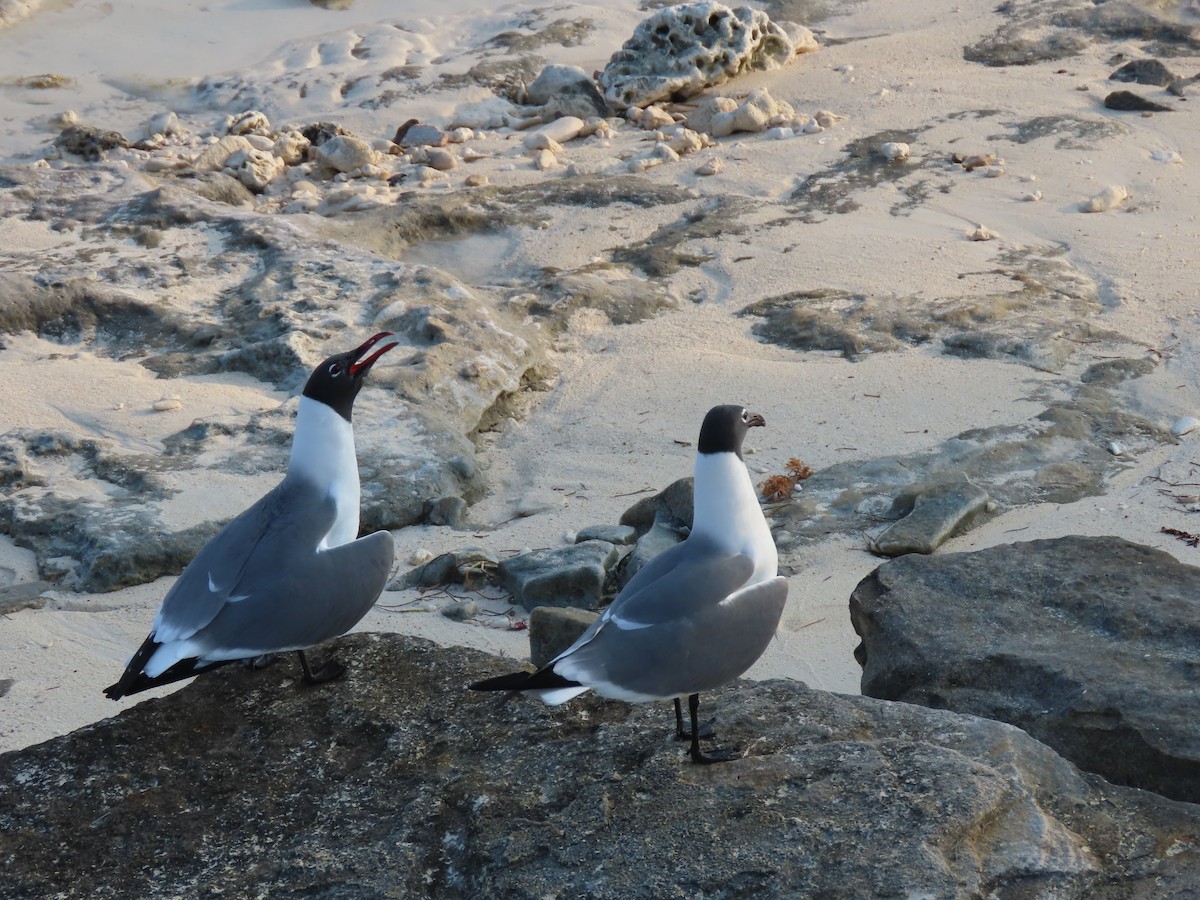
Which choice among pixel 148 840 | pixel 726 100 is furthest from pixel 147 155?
pixel 148 840

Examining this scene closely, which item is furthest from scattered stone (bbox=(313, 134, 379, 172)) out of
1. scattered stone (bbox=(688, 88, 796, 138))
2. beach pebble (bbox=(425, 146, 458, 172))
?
scattered stone (bbox=(688, 88, 796, 138))

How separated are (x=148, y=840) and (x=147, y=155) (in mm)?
7719

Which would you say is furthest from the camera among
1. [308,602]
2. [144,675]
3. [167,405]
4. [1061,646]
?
[167,405]

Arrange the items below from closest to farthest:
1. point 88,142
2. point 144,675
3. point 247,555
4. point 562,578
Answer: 1. point 144,675
2. point 247,555
3. point 562,578
4. point 88,142

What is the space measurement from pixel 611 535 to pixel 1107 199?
4.47 m

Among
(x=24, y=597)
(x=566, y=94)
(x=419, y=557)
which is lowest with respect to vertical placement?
(x=419, y=557)

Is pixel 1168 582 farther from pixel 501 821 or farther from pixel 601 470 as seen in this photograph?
pixel 601 470

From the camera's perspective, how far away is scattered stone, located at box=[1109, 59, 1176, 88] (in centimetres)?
933

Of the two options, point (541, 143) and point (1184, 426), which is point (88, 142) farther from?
point (1184, 426)

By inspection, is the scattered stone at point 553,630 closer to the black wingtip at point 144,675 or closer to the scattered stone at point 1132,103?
the black wingtip at point 144,675

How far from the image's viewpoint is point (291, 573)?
324 centimetres

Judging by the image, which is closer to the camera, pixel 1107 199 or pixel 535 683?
pixel 535 683

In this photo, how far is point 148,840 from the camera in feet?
8.84

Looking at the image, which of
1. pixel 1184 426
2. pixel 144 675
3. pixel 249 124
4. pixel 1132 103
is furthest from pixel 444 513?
pixel 1132 103
